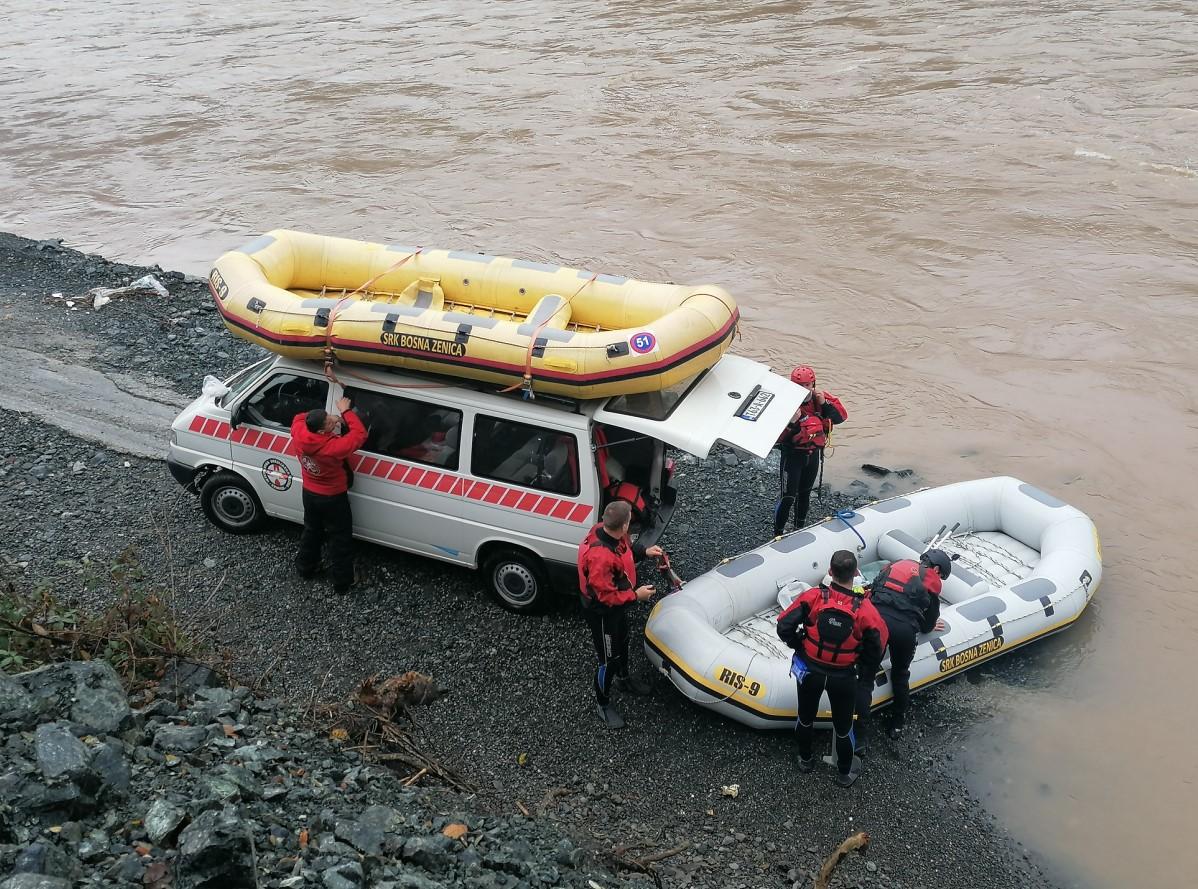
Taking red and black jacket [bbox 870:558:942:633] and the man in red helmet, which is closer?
red and black jacket [bbox 870:558:942:633]

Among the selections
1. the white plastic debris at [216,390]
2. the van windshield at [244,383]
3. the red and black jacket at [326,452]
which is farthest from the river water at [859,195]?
the white plastic debris at [216,390]

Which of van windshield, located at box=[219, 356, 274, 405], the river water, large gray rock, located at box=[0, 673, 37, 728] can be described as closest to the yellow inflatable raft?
van windshield, located at box=[219, 356, 274, 405]

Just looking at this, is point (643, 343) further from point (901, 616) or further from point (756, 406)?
point (901, 616)

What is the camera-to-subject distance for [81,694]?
495cm

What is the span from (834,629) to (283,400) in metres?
4.15

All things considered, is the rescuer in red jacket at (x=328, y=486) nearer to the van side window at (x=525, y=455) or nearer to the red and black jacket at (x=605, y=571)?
the van side window at (x=525, y=455)

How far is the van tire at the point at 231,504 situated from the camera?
7.63 metres

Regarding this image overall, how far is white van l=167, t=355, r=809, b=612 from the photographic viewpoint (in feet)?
21.6

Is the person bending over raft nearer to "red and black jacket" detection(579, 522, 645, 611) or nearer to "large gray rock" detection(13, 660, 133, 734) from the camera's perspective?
"red and black jacket" detection(579, 522, 645, 611)

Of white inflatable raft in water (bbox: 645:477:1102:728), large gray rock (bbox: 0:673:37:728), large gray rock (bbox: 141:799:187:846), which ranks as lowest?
white inflatable raft in water (bbox: 645:477:1102:728)

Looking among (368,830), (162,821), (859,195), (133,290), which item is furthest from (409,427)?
(859,195)

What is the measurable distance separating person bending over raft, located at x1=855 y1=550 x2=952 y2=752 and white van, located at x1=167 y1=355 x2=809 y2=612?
45.1 inches

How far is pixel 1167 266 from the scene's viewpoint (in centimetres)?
1449

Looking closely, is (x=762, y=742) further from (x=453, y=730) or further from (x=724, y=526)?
(x=724, y=526)
